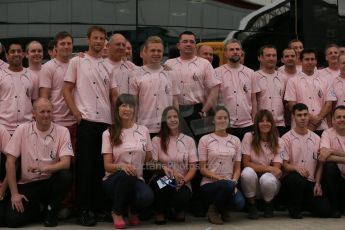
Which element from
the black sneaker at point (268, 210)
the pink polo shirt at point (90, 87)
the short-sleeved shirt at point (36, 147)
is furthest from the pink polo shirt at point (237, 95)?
the short-sleeved shirt at point (36, 147)

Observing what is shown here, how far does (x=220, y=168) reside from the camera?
5.68 metres

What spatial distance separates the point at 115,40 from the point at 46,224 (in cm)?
191

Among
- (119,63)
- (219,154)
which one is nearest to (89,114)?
(119,63)

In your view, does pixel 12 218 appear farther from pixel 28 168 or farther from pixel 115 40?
pixel 115 40

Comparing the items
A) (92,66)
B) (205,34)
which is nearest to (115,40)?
(92,66)

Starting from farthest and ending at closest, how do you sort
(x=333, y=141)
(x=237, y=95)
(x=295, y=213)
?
(x=237, y=95) → (x=333, y=141) → (x=295, y=213)

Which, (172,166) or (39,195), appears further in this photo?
(172,166)

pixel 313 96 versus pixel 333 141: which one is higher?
pixel 313 96

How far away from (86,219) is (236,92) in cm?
212

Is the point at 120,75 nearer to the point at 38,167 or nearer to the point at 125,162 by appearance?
the point at 125,162

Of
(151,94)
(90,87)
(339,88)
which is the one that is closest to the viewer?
(90,87)

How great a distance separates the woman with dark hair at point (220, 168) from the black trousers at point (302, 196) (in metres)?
0.55

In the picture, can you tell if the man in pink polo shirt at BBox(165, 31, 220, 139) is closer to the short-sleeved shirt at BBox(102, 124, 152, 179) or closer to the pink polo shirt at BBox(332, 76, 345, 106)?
the short-sleeved shirt at BBox(102, 124, 152, 179)

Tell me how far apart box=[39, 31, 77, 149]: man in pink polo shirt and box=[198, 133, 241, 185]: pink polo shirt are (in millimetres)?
1344
